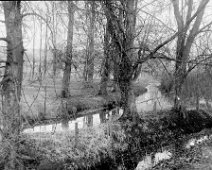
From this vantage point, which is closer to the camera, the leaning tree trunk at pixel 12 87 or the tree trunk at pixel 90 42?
the leaning tree trunk at pixel 12 87

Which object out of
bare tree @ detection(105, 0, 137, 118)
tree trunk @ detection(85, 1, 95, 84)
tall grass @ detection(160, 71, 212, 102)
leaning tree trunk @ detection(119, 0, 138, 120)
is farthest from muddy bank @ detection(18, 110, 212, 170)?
tall grass @ detection(160, 71, 212, 102)

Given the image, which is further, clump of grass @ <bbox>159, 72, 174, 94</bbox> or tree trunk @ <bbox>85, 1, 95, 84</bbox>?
clump of grass @ <bbox>159, 72, 174, 94</bbox>

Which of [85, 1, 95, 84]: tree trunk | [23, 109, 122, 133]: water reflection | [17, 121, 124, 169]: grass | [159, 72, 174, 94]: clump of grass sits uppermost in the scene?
[85, 1, 95, 84]: tree trunk

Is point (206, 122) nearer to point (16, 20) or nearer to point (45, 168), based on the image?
point (45, 168)

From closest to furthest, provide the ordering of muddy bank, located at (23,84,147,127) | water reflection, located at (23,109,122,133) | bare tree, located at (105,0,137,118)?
bare tree, located at (105,0,137,118) → water reflection, located at (23,109,122,133) → muddy bank, located at (23,84,147,127)

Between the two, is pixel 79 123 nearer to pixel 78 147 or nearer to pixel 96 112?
pixel 96 112

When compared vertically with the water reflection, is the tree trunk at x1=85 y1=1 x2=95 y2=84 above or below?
above

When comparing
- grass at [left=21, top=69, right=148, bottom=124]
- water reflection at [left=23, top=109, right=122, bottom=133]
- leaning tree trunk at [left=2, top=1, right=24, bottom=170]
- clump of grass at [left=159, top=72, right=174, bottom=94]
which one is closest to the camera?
leaning tree trunk at [left=2, top=1, right=24, bottom=170]

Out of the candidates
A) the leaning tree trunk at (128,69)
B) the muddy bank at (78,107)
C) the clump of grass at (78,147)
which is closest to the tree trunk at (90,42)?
the leaning tree trunk at (128,69)

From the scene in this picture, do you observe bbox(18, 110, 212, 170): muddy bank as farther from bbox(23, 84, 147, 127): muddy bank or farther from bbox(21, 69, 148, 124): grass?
bbox(23, 84, 147, 127): muddy bank

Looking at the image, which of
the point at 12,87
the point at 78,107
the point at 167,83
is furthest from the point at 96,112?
the point at 12,87

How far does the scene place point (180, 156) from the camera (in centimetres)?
1211

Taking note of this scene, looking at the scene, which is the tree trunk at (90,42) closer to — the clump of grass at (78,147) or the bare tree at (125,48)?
the bare tree at (125,48)

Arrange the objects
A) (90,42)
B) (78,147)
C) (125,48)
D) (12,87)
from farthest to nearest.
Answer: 1. (90,42)
2. (125,48)
3. (78,147)
4. (12,87)
